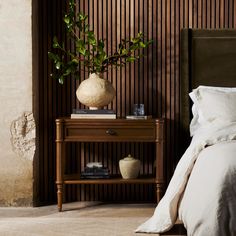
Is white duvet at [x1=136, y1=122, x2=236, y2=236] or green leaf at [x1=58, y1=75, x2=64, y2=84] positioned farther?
green leaf at [x1=58, y1=75, x2=64, y2=84]

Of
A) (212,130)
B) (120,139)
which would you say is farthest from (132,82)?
(212,130)

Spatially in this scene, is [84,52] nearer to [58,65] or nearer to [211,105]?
[58,65]

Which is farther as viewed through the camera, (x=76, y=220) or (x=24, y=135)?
(x=24, y=135)

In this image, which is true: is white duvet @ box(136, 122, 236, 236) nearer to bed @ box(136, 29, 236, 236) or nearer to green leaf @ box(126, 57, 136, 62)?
bed @ box(136, 29, 236, 236)

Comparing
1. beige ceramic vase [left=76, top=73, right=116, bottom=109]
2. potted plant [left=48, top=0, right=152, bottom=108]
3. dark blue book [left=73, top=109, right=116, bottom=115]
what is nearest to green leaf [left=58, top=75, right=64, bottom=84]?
potted plant [left=48, top=0, right=152, bottom=108]

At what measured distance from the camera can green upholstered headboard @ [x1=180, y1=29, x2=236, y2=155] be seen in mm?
4344

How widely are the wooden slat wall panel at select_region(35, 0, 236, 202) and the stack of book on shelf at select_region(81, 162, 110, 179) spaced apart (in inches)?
13.0

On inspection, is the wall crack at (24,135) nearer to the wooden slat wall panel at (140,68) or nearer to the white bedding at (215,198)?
the wooden slat wall panel at (140,68)

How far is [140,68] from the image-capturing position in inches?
175

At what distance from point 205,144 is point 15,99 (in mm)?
1621

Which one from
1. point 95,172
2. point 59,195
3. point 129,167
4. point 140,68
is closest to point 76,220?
point 59,195

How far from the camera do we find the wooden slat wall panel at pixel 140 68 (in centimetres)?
441

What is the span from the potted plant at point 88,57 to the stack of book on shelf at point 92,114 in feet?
0.29

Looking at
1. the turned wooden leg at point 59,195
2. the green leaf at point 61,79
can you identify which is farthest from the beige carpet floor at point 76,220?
the green leaf at point 61,79
